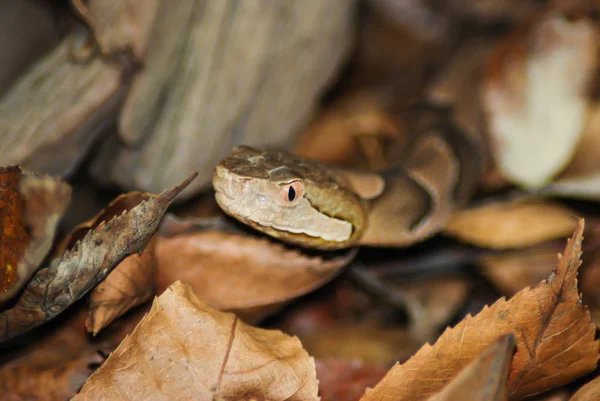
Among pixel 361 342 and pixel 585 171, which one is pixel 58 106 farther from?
pixel 585 171

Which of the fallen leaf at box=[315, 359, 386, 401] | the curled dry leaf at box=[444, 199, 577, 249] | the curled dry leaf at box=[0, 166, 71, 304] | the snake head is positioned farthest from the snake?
the curled dry leaf at box=[0, 166, 71, 304]

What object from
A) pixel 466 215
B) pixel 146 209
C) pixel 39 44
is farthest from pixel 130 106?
pixel 466 215

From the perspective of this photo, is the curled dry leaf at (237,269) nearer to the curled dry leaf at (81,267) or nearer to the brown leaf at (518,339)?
the curled dry leaf at (81,267)

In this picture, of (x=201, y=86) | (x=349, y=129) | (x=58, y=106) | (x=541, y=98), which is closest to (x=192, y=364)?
(x=58, y=106)

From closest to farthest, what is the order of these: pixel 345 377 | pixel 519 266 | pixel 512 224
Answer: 1. pixel 345 377
2. pixel 519 266
3. pixel 512 224

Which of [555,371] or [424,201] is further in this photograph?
[424,201]

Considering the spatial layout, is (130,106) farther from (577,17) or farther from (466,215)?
(577,17)
